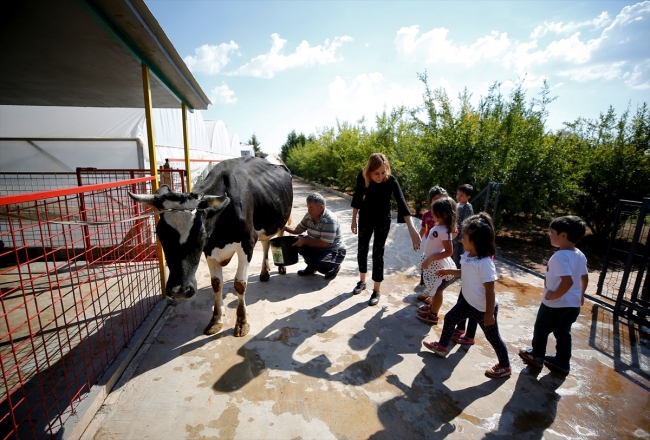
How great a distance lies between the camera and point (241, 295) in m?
3.23

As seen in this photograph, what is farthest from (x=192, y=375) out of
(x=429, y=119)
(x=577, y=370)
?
(x=429, y=119)

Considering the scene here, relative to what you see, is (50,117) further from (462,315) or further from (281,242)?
(462,315)

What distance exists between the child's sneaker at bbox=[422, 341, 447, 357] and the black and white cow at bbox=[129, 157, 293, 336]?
68.2 inches

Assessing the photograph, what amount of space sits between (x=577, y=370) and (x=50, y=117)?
39.9 feet

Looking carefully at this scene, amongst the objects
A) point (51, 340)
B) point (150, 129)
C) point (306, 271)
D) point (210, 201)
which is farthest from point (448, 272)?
point (51, 340)

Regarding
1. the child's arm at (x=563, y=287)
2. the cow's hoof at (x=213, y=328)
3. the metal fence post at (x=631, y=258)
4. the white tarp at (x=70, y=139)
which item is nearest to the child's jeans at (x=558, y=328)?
the child's arm at (x=563, y=287)

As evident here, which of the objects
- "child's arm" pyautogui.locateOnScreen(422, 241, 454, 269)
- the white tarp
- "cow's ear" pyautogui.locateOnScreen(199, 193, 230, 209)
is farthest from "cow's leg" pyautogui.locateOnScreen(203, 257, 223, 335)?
the white tarp

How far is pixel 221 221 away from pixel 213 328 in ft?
3.50

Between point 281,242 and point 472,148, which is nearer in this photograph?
point 281,242

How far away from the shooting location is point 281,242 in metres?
4.20

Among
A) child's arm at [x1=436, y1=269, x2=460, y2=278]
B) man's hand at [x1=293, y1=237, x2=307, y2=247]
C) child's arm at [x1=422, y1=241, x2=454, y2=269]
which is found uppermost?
child's arm at [x1=422, y1=241, x2=454, y2=269]

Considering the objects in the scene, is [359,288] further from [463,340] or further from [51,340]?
[51,340]

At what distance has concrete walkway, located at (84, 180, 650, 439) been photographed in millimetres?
2059

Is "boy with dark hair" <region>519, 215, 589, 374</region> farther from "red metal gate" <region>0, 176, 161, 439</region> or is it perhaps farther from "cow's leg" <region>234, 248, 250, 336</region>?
"red metal gate" <region>0, 176, 161, 439</region>
